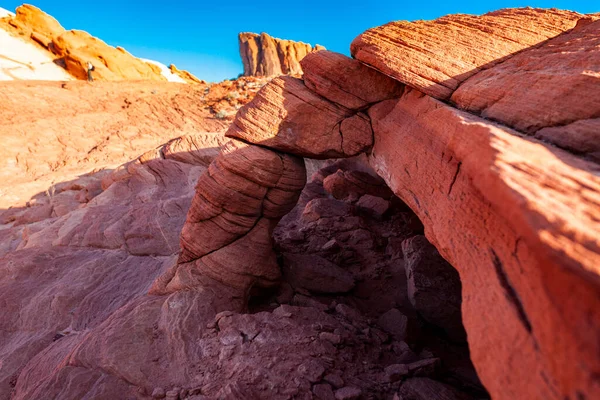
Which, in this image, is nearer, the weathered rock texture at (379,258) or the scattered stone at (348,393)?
the weathered rock texture at (379,258)

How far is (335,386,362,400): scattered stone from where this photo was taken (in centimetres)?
390

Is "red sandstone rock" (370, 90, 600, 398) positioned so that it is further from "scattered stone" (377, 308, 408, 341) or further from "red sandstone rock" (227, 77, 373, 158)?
"scattered stone" (377, 308, 408, 341)

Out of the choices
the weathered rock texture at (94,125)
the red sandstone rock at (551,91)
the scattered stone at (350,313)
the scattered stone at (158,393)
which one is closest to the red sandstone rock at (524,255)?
the red sandstone rock at (551,91)

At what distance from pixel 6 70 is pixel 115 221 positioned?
101ft

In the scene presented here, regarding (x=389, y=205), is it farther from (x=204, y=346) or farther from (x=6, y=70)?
(x=6, y=70)

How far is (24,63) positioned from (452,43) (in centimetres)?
4097

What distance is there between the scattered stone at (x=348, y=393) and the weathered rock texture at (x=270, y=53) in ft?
170

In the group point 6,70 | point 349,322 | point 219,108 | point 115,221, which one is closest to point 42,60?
point 6,70

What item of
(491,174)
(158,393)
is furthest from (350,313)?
(491,174)

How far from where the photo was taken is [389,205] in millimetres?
9750

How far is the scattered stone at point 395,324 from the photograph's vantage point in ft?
18.2

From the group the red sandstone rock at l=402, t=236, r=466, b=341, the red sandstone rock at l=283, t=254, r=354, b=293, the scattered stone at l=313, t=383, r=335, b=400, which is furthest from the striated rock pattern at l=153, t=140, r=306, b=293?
the red sandstone rock at l=402, t=236, r=466, b=341

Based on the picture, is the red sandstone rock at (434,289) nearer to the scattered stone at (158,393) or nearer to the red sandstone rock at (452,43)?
the red sandstone rock at (452,43)

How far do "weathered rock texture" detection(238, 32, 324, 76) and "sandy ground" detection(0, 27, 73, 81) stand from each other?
27745 mm
